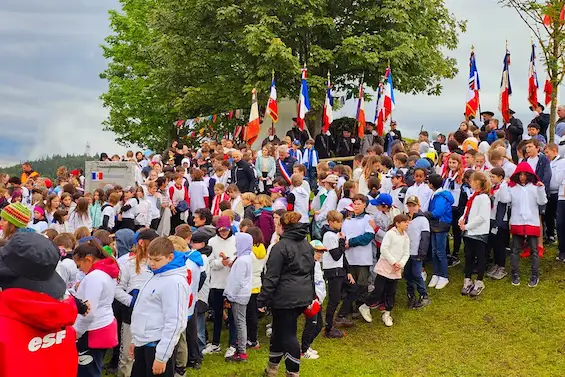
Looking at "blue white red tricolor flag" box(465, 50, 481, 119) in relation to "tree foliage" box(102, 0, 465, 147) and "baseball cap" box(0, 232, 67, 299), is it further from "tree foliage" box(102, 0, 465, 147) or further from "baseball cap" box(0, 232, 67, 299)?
"baseball cap" box(0, 232, 67, 299)

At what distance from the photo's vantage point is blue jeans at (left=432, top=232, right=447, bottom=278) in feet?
37.5

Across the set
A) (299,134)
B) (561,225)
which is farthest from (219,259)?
(299,134)

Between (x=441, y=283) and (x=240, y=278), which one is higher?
(x=240, y=278)

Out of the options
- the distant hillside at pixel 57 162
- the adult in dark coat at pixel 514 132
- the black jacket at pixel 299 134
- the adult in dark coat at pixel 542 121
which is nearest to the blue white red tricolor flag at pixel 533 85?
the adult in dark coat at pixel 542 121

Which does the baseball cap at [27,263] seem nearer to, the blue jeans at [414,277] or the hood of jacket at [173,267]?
the hood of jacket at [173,267]

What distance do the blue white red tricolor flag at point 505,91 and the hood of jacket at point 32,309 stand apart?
17084mm

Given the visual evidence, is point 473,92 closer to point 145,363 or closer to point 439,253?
point 439,253

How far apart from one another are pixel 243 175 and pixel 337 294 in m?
6.23

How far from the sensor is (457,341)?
32.4 ft

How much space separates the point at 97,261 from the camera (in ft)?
22.3

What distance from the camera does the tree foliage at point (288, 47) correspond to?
87.6 feet

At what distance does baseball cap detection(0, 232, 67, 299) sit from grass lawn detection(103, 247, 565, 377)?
4.37m

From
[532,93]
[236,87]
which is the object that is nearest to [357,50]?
[236,87]

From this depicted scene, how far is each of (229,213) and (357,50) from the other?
17928 mm
